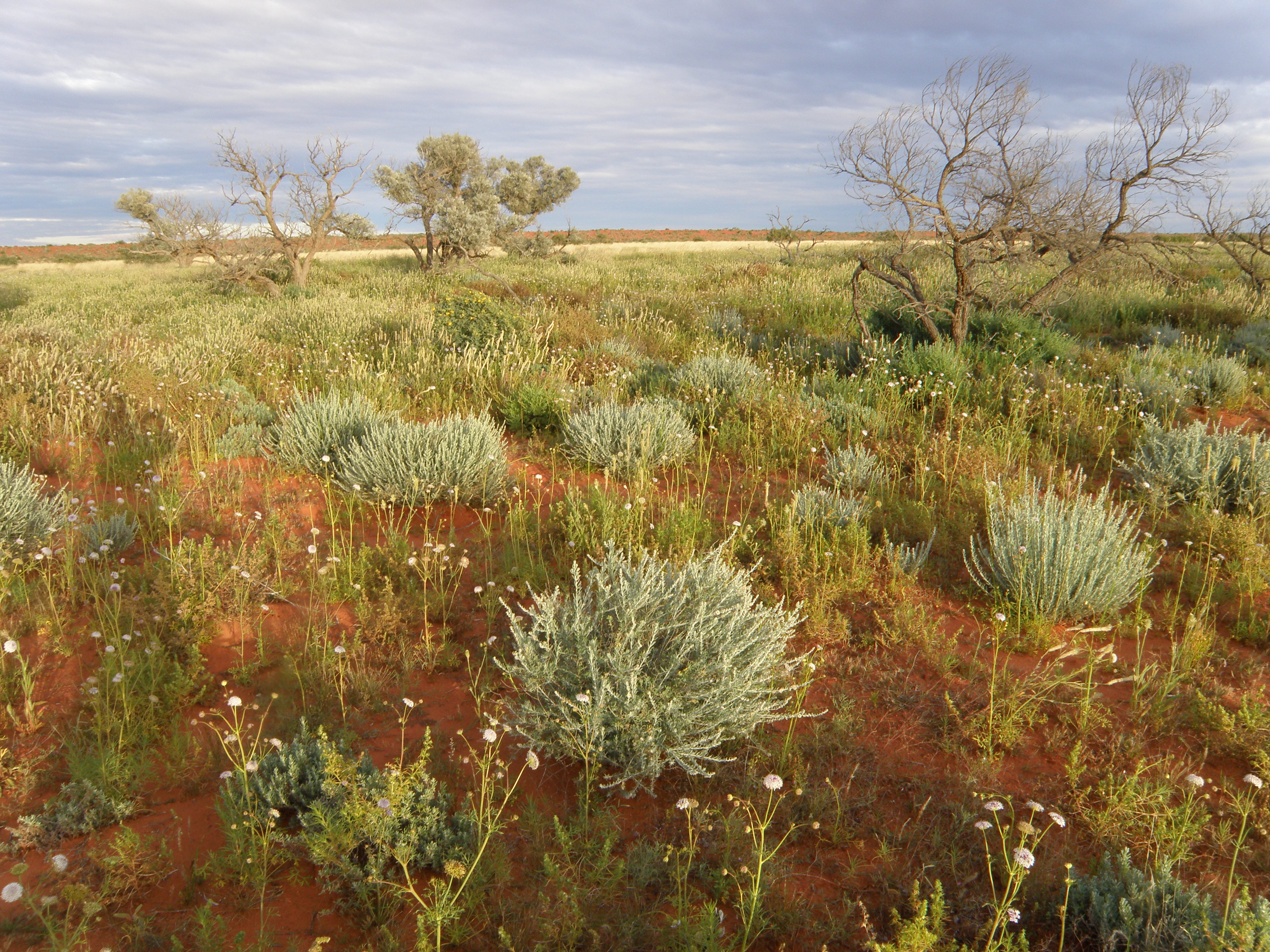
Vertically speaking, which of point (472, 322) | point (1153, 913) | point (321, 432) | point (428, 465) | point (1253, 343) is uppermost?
point (472, 322)

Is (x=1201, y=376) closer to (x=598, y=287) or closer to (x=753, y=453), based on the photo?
(x=753, y=453)

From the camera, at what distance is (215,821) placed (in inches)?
100

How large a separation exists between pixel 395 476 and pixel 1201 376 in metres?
7.98

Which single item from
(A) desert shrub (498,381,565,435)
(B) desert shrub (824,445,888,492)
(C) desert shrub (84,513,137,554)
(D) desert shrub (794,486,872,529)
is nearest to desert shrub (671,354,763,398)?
(A) desert shrub (498,381,565,435)

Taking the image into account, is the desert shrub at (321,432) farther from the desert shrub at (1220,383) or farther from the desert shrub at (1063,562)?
the desert shrub at (1220,383)

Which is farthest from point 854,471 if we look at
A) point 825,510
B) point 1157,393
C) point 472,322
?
point 472,322

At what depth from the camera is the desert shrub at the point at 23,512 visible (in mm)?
4129

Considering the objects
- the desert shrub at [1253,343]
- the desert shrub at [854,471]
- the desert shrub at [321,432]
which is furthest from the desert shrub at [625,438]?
the desert shrub at [1253,343]

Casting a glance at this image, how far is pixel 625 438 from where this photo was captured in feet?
18.7

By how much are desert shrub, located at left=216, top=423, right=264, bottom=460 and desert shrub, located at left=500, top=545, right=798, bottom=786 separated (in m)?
3.95

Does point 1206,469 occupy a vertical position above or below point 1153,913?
above

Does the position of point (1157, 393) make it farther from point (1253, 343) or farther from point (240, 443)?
point (240, 443)

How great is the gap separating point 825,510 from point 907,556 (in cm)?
63

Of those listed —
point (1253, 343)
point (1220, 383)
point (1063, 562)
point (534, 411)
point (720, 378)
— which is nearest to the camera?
point (1063, 562)
